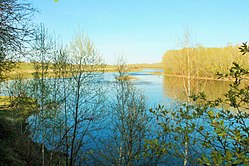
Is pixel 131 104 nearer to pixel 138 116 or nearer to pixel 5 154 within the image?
pixel 138 116

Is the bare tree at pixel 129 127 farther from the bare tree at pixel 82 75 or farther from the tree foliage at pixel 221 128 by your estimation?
the tree foliage at pixel 221 128

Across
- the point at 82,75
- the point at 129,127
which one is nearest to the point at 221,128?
the point at 129,127

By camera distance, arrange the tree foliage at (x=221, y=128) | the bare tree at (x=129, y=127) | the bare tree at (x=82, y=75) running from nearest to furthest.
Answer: the tree foliage at (x=221, y=128) < the bare tree at (x=129, y=127) < the bare tree at (x=82, y=75)

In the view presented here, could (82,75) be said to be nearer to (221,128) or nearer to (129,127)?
(129,127)

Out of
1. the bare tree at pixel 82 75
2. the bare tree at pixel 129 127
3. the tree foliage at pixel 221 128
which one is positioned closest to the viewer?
the tree foliage at pixel 221 128

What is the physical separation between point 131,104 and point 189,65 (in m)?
3.99

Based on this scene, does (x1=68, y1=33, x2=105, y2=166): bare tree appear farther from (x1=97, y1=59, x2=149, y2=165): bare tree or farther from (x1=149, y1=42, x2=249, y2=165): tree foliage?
(x1=149, y1=42, x2=249, y2=165): tree foliage

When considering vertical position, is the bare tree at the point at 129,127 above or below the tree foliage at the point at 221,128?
below

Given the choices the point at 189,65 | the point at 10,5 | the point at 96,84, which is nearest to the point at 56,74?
the point at 96,84

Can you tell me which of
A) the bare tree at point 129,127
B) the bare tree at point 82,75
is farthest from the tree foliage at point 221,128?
the bare tree at point 82,75

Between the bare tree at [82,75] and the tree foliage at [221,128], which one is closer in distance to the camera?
the tree foliage at [221,128]

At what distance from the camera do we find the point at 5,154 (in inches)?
297

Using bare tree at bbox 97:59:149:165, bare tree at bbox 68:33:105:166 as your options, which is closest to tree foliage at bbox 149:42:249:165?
bare tree at bbox 97:59:149:165

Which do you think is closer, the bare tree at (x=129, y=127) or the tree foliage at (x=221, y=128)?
the tree foliage at (x=221, y=128)
